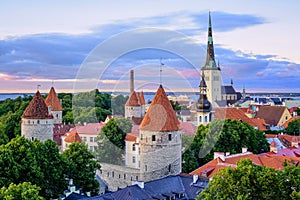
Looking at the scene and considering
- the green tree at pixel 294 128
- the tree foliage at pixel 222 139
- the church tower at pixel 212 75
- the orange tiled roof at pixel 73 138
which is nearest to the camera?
the tree foliage at pixel 222 139

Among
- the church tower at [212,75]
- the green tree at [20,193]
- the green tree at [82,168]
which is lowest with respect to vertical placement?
the green tree at [82,168]

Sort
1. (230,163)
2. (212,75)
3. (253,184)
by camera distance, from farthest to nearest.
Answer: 1. (212,75)
2. (230,163)
3. (253,184)

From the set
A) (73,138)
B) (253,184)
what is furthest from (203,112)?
(253,184)

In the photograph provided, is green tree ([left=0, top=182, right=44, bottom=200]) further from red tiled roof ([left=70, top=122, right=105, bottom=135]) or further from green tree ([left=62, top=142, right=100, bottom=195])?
red tiled roof ([left=70, top=122, right=105, bottom=135])

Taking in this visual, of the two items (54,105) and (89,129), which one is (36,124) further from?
(54,105)

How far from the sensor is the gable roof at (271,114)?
7531cm

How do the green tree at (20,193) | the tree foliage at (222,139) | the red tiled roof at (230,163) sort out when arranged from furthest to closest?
the tree foliage at (222,139), the red tiled roof at (230,163), the green tree at (20,193)

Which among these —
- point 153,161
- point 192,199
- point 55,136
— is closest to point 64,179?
point 153,161

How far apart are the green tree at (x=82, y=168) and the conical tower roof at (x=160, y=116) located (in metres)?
4.58

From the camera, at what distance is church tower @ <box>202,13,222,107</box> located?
7156 cm

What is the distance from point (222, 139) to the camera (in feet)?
134

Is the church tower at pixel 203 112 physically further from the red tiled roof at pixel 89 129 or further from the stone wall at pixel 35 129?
the stone wall at pixel 35 129

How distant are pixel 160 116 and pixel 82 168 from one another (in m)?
6.40

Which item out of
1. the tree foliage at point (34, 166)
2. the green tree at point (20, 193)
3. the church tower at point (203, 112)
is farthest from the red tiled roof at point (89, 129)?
the green tree at point (20, 193)
